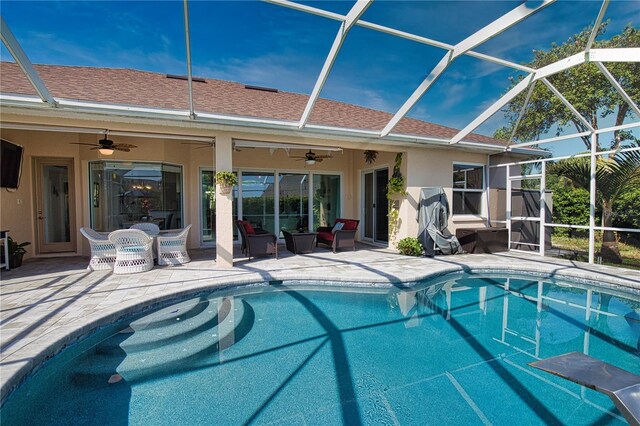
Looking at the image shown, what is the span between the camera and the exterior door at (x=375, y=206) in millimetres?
10500

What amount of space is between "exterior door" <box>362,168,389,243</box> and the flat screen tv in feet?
31.7

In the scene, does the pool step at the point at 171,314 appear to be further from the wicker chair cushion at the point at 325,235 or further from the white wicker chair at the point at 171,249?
the wicker chair cushion at the point at 325,235

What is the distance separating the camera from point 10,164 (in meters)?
6.95

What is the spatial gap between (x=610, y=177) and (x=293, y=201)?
9360mm

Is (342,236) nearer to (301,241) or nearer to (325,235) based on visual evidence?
(325,235)

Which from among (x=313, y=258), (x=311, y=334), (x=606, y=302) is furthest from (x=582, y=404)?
(x=313, y=258)

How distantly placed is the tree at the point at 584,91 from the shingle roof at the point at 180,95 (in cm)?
796

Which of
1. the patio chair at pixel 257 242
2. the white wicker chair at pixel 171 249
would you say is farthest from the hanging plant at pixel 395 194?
the white wicker chair at pixel 171 249

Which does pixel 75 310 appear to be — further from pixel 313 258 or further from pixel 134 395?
pixel 313 258

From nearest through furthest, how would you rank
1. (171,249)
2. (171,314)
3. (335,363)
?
(335,363)
(171,314)
(171,249)

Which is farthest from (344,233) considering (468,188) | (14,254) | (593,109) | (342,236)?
(593,109)

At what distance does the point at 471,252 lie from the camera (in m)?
9.37

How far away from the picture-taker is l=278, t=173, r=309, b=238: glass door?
35.9 feet

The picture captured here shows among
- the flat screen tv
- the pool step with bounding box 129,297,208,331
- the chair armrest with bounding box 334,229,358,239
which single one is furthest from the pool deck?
the flat screen tv
